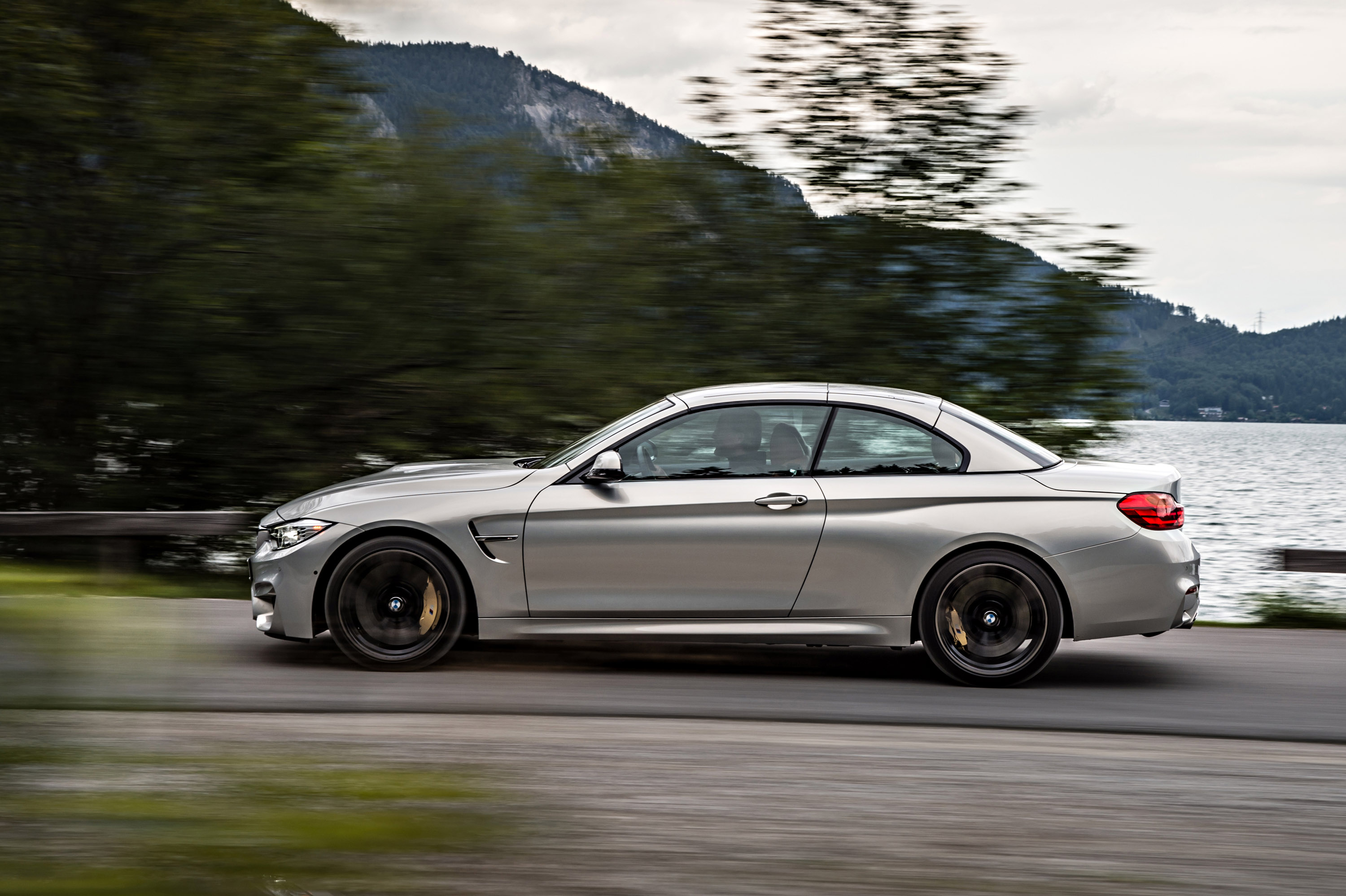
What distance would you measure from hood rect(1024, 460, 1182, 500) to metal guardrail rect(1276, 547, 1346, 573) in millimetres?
2391

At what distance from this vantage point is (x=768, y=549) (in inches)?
250

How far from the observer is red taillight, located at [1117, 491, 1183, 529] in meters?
6.35

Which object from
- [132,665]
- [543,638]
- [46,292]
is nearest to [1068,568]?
[543,638]

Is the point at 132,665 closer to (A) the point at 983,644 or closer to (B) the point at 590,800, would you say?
(B) the point at 590,800

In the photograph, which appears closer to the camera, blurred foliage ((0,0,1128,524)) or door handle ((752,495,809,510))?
door handle ((752,495,809,510))

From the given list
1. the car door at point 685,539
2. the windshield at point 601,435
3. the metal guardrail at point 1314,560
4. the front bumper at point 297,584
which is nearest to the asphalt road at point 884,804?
the car door at point 685,539

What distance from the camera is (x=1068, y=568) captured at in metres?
6.31

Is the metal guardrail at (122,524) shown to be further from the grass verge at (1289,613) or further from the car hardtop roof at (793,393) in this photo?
the grass verge at (1289,613)

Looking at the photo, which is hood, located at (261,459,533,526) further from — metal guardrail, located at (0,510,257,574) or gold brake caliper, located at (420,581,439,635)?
metal guardrail, located at (0,510,257,574)

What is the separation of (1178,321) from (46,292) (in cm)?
1108

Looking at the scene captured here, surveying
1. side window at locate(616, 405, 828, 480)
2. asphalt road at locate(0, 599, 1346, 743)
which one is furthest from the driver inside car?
asphalt road at locate(0, 599, 1346, 743)

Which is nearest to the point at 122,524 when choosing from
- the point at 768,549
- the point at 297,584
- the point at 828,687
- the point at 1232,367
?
the point at 297,584

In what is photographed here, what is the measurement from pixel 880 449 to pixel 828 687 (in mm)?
1221

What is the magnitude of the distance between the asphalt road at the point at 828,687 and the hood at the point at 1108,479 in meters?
1.00
